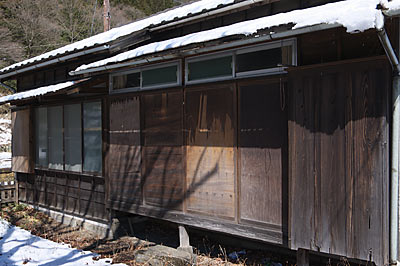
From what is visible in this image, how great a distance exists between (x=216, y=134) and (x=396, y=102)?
8.06 feet

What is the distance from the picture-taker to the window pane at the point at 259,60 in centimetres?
475

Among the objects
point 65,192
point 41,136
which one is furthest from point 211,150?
point 41,136

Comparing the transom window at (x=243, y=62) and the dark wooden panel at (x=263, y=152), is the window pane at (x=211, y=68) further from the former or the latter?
the dark wooden panel at (x=263, y=152)

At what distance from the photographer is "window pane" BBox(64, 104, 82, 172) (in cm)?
852

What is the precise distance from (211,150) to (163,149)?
110 centimetres

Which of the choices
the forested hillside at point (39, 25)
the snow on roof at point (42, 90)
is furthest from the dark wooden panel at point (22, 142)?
the forested hillside at point (39, 25)

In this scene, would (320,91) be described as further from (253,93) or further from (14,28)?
(14,28)

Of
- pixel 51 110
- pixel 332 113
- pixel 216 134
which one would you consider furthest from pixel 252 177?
pixel 51 110

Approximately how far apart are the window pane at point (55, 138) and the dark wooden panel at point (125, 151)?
259cm

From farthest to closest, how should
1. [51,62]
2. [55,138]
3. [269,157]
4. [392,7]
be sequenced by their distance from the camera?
[55,138] → [51,62] → [269,157] → [392,7]

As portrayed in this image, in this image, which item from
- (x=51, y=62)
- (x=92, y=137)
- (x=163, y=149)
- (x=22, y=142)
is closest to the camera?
(x=163, y=149)

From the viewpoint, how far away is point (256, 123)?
192 inches

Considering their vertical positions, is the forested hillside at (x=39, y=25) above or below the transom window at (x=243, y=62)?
above

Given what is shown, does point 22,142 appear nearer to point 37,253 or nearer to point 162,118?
point 37,253
